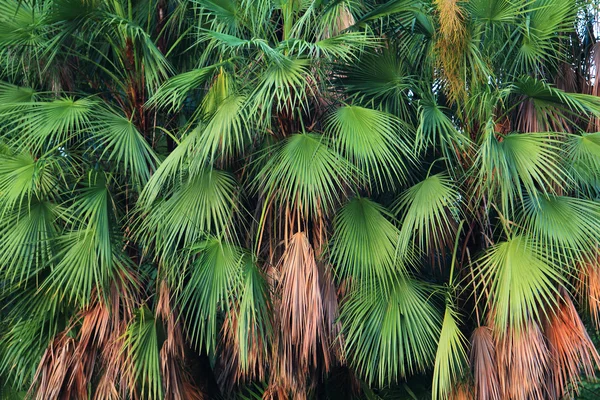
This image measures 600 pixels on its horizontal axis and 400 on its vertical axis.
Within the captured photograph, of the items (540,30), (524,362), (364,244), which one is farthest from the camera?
(540,30)

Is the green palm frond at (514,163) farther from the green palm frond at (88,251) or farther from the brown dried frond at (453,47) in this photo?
the green palm frond at (88,251)

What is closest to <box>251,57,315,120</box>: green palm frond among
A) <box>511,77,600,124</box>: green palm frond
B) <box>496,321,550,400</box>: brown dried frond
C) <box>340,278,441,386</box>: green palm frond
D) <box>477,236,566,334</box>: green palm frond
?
<box>340,278,441,386</box>: green palm frond

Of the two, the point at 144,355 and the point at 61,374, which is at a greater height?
the point at 144,355

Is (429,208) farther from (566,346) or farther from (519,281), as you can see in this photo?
(566,346)

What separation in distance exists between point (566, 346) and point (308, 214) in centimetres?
180

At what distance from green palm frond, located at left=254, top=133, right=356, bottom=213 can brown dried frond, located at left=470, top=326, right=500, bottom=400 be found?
1.24 m

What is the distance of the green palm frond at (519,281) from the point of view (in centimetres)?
504

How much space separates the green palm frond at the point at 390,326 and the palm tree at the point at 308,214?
1 centimetres

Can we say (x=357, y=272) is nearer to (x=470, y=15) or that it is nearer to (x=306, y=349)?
(x=306, y=349)

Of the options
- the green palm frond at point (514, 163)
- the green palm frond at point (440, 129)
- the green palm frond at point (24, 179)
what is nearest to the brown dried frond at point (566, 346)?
the green palm frond at point (514, 163)

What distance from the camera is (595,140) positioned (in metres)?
5.45

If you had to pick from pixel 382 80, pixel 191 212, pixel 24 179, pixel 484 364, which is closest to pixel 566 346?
pixel 484 364

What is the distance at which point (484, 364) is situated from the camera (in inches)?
207

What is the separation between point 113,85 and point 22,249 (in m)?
1.57
